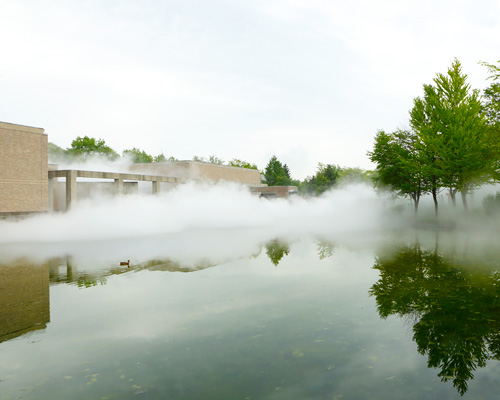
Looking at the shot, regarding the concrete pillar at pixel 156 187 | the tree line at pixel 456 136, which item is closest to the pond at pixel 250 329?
the tree line at pixel 456 136

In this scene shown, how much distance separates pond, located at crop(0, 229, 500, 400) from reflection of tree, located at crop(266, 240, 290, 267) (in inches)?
43.1

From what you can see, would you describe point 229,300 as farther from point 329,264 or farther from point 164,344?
Answer: point 329,264

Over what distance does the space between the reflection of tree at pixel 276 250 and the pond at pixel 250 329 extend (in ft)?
3.59

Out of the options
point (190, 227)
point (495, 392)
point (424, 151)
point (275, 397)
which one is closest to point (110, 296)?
point (275, 397)

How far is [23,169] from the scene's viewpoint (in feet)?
110

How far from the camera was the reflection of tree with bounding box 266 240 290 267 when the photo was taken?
647 inches

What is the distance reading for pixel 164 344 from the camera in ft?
23.8

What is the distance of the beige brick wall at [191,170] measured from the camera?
5434 cm

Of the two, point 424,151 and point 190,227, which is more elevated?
point 424,151

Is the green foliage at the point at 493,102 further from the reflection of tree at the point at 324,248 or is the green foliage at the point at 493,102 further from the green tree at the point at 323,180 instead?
the green tree at the point at 323,180

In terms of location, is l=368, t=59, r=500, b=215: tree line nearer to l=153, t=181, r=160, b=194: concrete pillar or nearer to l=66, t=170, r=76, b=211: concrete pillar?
l=153, t=181, r=160, b=194: concrete pillar

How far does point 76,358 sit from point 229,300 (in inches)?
165

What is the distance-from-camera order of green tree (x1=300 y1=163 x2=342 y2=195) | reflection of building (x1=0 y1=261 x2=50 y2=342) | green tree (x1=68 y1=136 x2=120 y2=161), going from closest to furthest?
1. reflection of building (x1=0 y1=261 x2=50 y2=342)
2. green tree (x1=68 y1=136 x2=120 y2=161)
3. green tree (x1=300 y1=163 x2=342 y2=195)

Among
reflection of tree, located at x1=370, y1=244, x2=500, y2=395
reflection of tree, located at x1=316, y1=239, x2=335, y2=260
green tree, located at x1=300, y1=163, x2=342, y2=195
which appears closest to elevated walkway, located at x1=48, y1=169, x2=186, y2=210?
reflection of tree, located at x1=316, y1=239, x2=335, y2=260
